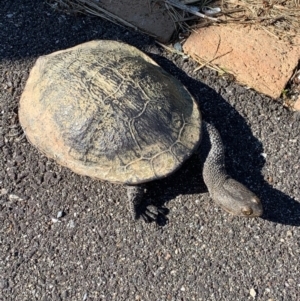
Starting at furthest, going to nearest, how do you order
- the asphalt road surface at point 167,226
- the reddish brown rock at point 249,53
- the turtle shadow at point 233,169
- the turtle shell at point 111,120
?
the reddish brown rock at point 249,53 < the turtle shadow at point 233,169 < the asphalt road surface at point 167,226 < the turtle shell at point 111,120

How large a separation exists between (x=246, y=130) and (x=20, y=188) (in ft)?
5.31

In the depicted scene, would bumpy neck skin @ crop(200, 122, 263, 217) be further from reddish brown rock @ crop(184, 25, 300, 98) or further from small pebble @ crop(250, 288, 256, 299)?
reddish brown rock @ crop(184, 25, 300, 98)

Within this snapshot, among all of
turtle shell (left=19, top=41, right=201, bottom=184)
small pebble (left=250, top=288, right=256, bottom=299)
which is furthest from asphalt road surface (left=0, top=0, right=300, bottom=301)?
turtle shell (left=19, top=41, right=201, bottom=184)

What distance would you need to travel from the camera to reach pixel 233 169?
127 inches

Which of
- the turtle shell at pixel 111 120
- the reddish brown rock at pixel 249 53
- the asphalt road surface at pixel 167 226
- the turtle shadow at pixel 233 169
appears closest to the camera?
the turtle shell at pixel 111 120

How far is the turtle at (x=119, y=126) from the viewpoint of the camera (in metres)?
2.82

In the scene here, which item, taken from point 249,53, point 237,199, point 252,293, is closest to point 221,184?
point 237,199

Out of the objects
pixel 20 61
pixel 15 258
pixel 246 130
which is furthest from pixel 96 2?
pixel 15 258

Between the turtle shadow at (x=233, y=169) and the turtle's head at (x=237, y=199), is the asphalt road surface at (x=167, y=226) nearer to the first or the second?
the turtle shadow at (x=233, y=169)

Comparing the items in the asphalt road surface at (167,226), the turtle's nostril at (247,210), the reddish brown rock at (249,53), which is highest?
the reddish brown rock at (249,53)

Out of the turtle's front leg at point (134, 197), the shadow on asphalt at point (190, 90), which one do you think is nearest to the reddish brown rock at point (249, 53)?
the shadow on asphalt at point (190, 90)

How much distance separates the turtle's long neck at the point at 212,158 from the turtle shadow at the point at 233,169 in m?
0.14

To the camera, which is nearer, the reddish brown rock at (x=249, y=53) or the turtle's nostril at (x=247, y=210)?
the turtle's nostril at (x=247, y=210)

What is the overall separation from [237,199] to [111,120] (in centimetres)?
91
